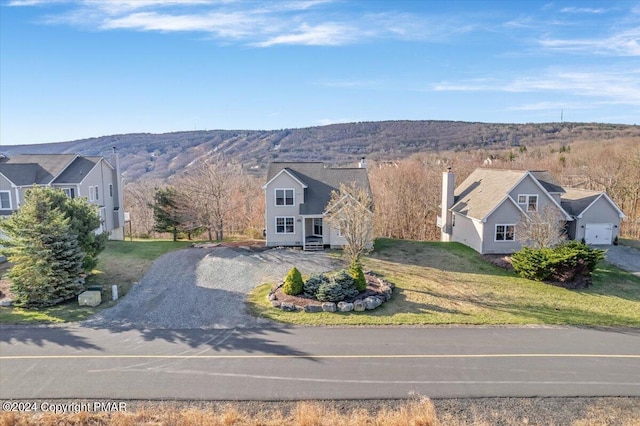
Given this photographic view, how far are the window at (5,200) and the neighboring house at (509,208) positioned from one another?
34708mm

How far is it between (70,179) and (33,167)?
343 cm

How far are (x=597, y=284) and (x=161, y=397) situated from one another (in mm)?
24399

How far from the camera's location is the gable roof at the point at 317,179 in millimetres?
29219

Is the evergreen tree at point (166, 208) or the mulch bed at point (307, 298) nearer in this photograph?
the mulch bed at point (307, 298)

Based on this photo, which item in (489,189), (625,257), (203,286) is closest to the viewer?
(203,286)

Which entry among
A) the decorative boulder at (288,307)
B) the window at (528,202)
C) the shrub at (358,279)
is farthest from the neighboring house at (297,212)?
the window at (528,202)

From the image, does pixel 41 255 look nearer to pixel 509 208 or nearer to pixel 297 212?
pixel 297 212

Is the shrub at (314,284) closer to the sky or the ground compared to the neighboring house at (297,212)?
closer to the ground

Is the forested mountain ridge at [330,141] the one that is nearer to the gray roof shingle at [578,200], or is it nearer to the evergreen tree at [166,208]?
the evergreen tree at [166,208]

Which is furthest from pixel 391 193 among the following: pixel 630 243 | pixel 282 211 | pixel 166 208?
pixel 166 208

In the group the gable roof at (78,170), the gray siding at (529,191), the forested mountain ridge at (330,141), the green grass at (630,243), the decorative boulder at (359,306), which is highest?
the forested mountain ridge at (330,141)

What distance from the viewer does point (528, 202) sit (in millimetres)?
28500

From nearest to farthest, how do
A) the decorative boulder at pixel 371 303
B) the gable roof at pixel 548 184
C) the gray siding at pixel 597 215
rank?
the decorative boulder at pixel 371 303, the gable roof at pixel 548 184, the gray siding at pixel 597 215

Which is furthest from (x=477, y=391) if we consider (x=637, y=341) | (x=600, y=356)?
(x=637, y=341)
